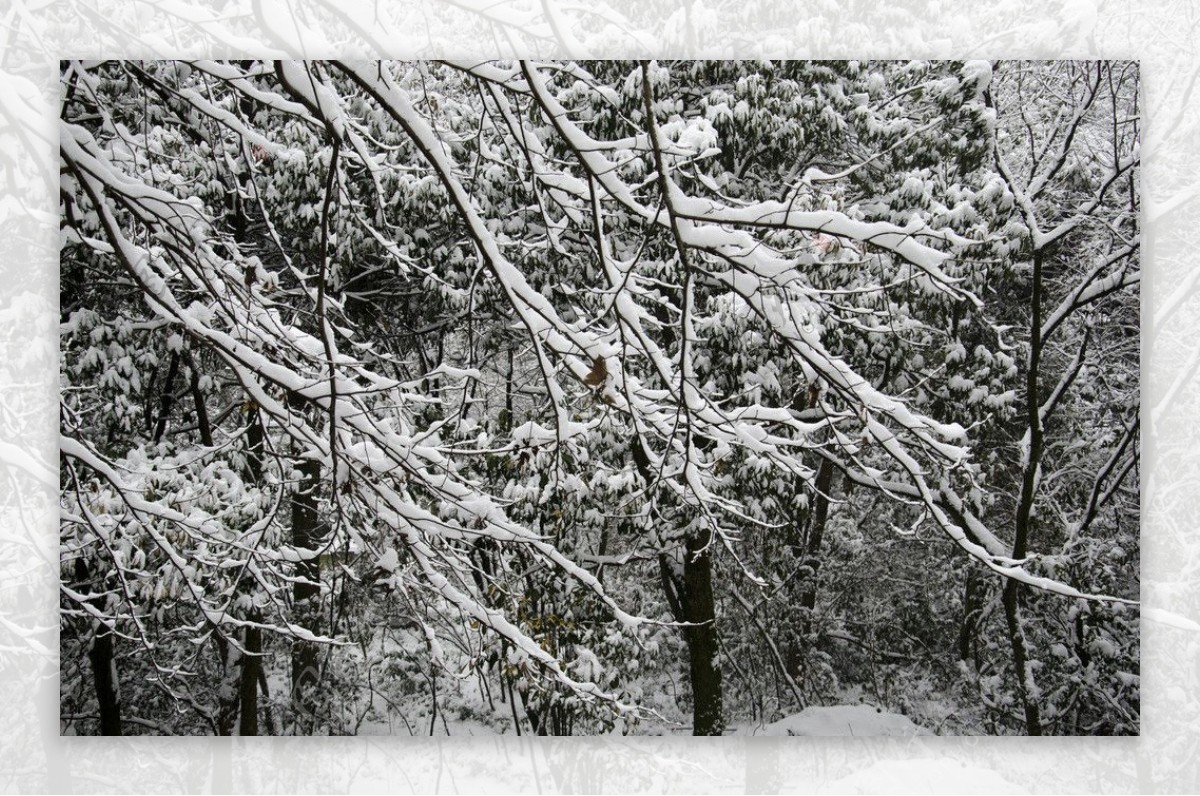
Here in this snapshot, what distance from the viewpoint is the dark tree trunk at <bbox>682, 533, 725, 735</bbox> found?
93.7 inches

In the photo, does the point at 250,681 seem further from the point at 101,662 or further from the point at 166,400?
the point at 166,400

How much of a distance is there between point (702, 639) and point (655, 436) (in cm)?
50

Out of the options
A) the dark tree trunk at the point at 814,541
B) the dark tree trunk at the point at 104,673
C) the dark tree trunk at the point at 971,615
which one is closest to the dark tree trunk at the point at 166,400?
the dark tree trunk at the point at 104,673

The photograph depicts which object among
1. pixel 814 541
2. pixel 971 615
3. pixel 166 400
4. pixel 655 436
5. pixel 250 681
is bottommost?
pixel 250 681

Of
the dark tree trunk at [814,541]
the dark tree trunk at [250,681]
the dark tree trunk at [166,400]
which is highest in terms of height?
the dark tree trunk at [166,400]

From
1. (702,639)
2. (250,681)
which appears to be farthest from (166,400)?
(702,639)

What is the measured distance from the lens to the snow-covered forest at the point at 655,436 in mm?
2334

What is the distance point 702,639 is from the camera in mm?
2389

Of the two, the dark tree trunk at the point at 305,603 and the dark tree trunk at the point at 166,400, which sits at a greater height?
the dark tree trunk at the point at 166,400

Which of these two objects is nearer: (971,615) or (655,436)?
(971,615)

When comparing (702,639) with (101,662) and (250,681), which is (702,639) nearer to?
(250,681)

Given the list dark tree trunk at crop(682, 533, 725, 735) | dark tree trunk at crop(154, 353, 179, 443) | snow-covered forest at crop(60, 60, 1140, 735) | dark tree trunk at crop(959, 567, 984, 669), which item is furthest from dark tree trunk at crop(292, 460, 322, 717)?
dark tree trunk at crop(959, 567, 984, 669)

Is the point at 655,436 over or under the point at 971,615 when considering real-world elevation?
over

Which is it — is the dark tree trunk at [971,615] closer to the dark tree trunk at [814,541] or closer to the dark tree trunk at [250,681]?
the dark tree trunk at [814,541]
